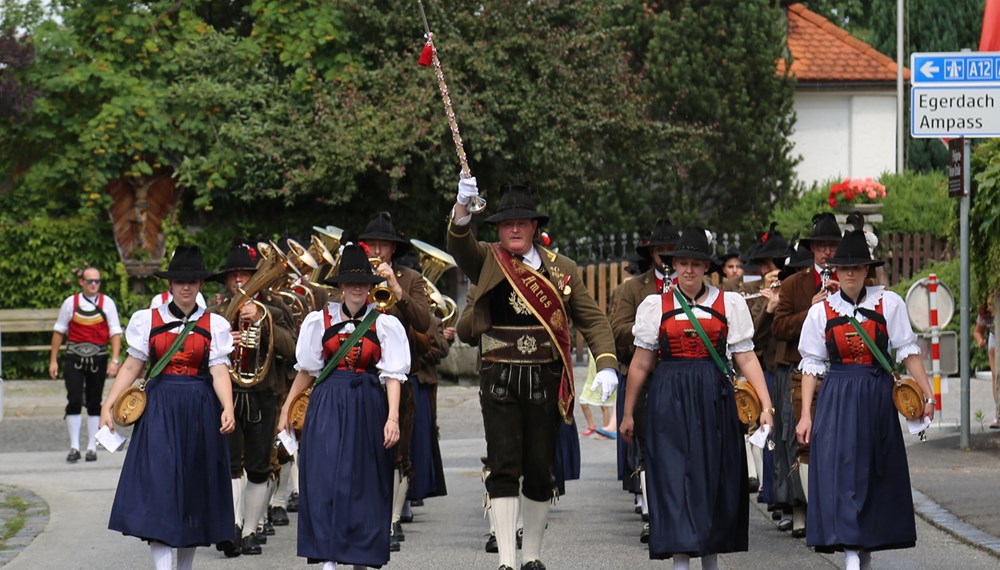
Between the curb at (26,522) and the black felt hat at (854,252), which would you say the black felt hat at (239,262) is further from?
the black felt hat at (854,252)

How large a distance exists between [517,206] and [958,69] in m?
5.79

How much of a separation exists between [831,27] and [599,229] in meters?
11.0

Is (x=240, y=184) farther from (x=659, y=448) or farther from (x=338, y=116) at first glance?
(x=659, y=448)

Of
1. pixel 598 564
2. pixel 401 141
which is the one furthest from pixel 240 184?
pixel 598 564

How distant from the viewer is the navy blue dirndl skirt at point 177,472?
28.2 ft

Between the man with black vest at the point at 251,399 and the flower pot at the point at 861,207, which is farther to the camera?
the flower pot at the point at 861,207

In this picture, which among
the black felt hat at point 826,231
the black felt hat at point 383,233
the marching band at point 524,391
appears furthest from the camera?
the black felt hat at point 383,233

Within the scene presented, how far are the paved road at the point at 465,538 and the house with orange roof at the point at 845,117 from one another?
20.9 metres

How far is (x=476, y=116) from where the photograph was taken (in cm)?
2306

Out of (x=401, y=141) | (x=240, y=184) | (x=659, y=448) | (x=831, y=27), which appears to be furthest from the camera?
(x=831, y=27)

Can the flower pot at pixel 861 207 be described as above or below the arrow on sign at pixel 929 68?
below

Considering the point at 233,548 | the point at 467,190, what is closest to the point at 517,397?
the point at 467,190

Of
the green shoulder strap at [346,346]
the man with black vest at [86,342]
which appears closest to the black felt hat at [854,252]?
the green shoulder strap at [346,346]

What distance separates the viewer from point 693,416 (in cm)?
840
